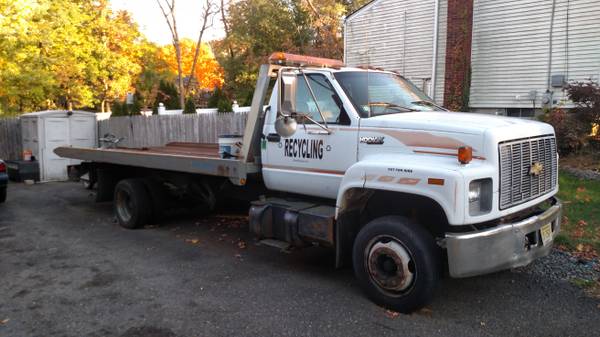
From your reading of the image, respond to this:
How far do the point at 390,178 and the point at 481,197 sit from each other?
0.79m

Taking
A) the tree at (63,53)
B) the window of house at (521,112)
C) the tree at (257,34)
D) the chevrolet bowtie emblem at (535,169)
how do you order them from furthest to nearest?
the tree at (257,34) → the tree at (63,53) → the window of house at (521,112) → the chevrolet bowtie emblem at (535,169)

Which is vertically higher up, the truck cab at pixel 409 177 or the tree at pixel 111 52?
the tree at pixel 111 52

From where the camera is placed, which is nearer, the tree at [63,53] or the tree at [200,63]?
the tree at [63,53]

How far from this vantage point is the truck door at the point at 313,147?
206 inches

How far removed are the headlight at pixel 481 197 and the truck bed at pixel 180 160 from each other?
2837mm

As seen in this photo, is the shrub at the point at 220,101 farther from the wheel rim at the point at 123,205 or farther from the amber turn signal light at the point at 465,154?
the amber turn signal light at the point at 465,154

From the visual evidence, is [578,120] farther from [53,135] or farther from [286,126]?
[53,135]

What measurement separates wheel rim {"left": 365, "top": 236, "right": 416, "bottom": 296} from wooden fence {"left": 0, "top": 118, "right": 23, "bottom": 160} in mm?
17256

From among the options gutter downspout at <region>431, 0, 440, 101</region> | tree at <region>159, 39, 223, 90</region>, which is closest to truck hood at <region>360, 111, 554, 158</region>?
gutter downspout at <region>431, 0, 440, 101</region>

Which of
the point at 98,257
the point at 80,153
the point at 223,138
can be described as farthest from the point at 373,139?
the point at 80,153

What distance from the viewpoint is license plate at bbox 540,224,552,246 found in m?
4.66

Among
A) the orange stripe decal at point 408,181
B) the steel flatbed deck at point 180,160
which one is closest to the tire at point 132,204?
the steel flatbed deck at point 180,160

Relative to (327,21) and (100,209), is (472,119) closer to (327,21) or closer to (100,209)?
(100,209)

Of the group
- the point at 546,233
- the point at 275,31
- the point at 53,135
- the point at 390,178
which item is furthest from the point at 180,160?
the point at 275,31
